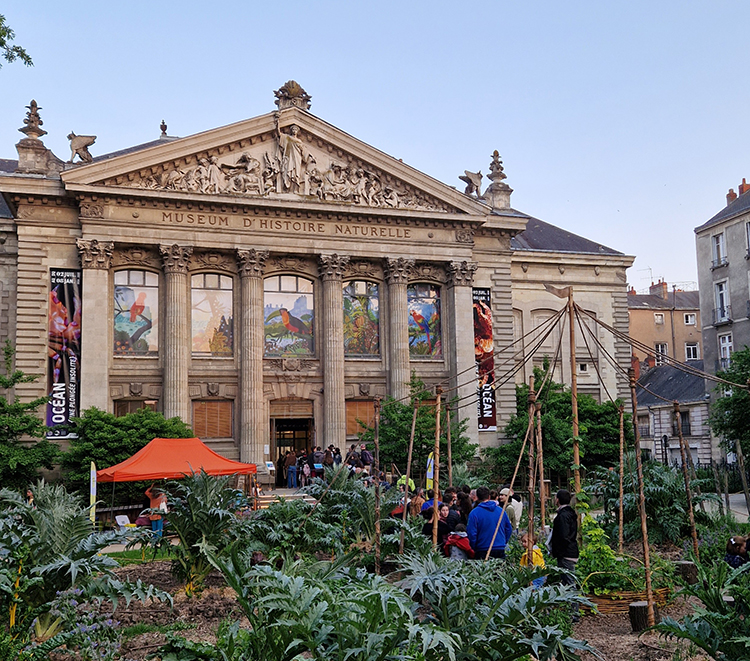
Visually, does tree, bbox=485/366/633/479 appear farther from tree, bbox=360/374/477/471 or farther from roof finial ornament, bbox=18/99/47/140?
roof finial ornament, bbox=18/99/47/140

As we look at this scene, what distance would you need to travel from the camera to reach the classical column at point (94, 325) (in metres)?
32.0

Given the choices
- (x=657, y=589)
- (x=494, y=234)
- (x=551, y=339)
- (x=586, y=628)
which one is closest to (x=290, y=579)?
(x=586, y=628)

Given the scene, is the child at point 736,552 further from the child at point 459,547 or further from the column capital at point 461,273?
the column capital at point 461,273

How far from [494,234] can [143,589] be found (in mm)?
31959

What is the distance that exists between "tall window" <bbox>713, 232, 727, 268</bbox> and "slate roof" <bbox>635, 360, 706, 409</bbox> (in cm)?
756

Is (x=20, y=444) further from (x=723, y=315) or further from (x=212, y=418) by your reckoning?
(x=723, y=315)

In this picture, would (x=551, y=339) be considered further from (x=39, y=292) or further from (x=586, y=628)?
(x=586, y=628)

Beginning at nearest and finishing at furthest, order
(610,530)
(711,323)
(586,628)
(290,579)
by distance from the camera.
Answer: (290,579), (586,628), (610,530), (711,323)

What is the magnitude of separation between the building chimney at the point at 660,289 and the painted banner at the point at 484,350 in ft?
125

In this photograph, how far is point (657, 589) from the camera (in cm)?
1284

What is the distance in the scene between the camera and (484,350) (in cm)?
3862

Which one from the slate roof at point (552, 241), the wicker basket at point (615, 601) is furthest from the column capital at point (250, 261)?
the wicker basket at point (615, 601)

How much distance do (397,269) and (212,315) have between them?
27.8 feet

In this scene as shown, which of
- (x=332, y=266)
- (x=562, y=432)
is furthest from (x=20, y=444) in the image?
(x=562, y=432)
